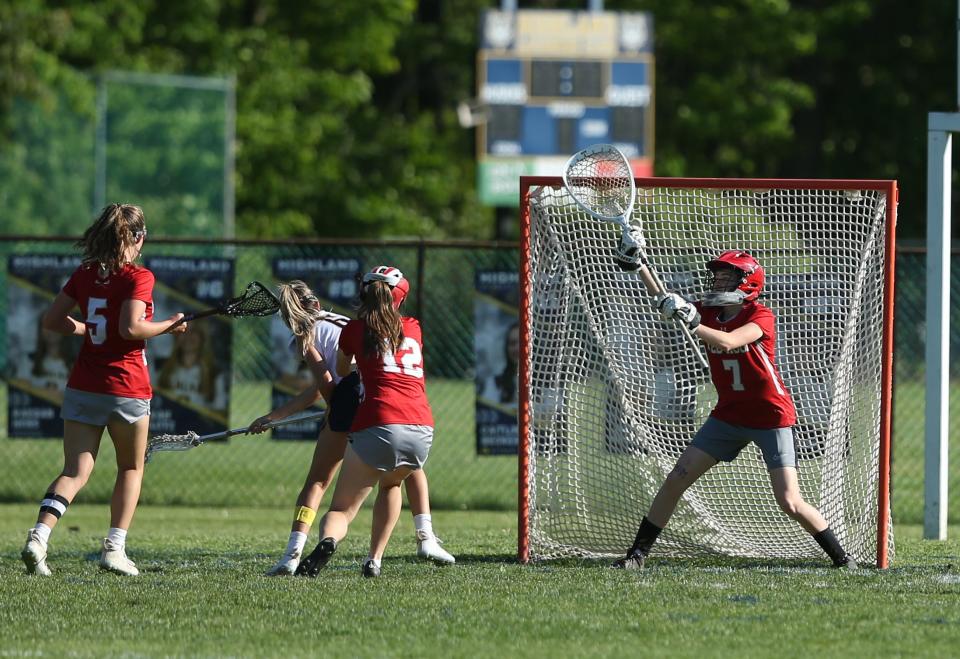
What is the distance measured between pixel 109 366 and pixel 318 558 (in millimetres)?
1390

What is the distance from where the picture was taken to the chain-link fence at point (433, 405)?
12.0m

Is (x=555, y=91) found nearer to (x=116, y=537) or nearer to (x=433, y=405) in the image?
(x=433, y=405)

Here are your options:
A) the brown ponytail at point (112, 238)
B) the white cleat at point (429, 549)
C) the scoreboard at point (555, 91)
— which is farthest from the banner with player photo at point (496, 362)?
the scoreboard at point (555, 91)

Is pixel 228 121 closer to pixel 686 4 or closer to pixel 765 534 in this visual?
pixel 686 4

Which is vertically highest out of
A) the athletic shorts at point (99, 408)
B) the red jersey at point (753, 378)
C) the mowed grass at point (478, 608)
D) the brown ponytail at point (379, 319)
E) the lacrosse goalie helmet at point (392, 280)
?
the lacrosse goalie helmet at point (392, 280)

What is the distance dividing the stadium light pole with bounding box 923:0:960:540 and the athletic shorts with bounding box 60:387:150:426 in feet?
15.2

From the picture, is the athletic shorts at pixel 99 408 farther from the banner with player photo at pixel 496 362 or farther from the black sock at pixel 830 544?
the banner with player photo at pixel 496 362

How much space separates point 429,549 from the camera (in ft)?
26.8

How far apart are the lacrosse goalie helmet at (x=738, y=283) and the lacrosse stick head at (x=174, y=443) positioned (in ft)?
8.86

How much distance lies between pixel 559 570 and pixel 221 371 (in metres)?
4.52

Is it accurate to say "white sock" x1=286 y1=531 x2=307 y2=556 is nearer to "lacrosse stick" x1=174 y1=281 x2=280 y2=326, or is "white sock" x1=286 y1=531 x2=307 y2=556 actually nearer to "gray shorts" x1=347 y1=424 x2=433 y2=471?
"gray shorts" x1=347 y1=424 x2=433 y2=471

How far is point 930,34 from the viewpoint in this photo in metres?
36.7

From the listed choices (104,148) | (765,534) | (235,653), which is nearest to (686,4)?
(104,148)

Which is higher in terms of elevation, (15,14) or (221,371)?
(15,14)
